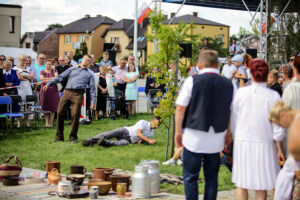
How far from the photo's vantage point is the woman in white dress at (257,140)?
5.43 metres

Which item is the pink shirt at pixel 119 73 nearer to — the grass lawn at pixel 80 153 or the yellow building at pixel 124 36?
the grass lawn at pixel 80 153

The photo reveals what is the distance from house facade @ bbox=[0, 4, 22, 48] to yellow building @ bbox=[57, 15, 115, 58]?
193 feet

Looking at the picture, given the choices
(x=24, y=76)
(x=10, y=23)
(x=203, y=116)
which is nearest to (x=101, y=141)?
(x=24, y=76)

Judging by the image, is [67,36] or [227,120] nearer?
[227,120]

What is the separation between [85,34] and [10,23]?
68350 mm

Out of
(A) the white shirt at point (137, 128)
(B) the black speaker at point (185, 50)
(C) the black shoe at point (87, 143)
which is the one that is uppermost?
(B) the black speaker at point (185, 50)

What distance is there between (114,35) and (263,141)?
9531 centimetres

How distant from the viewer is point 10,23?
39844 mm

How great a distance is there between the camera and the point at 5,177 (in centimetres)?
780

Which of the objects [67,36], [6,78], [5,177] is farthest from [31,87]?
[67,36]

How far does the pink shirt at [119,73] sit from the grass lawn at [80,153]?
4.27 metres

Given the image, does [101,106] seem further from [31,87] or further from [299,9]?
[299,9]

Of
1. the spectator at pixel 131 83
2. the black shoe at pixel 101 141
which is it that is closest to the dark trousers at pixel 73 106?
the black shoe at pixel 101 141

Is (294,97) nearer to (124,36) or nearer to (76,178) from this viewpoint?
(76,178)
